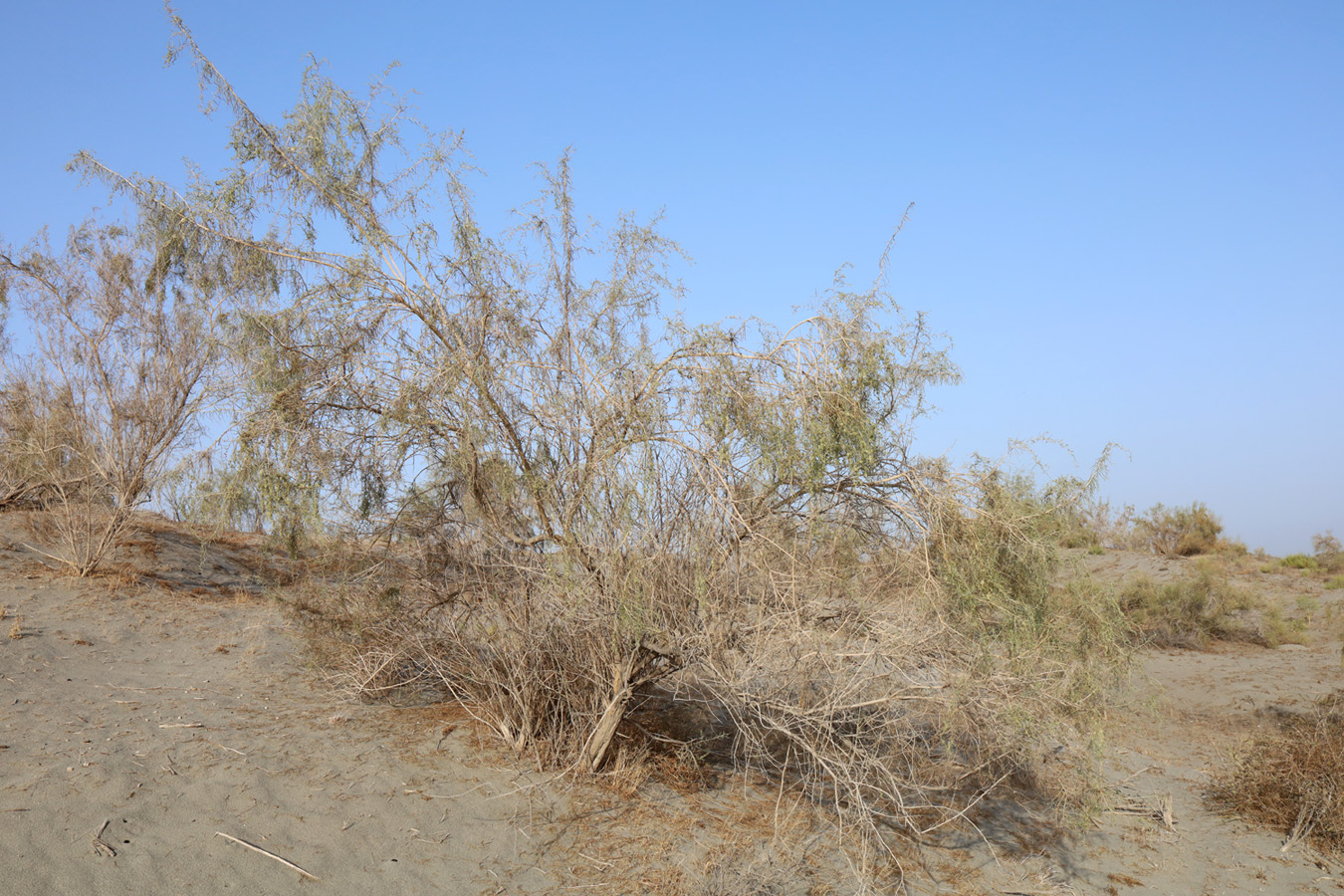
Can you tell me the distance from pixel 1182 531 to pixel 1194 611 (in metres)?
8.61

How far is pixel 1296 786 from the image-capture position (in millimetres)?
8141

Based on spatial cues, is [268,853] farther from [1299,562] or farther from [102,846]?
[1299,562]

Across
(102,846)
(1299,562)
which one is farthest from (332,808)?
(1299,562)

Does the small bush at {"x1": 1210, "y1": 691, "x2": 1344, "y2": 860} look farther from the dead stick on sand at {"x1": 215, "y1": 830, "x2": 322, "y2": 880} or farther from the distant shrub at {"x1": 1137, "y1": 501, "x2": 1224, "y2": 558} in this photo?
the distant shrub at {"x1": 1137, "y1": 501, "x2": 1224, "y2": 558}

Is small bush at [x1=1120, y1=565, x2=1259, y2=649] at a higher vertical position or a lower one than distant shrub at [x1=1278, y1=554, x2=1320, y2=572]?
lower

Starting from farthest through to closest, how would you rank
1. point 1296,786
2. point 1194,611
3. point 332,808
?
point 1194,611, point 1296,786, point 332,808

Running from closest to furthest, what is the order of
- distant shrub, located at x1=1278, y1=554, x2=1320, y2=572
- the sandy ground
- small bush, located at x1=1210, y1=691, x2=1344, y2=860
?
the sandy ground < small bush, located at x1=1210, y1=691, x2=1344, y2=860 < distant shrub, located at x1=1278, y1=554, x2=1320, y2=572

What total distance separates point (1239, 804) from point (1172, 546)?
1745 cm

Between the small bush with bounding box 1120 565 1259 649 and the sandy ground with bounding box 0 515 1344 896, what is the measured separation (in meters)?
6.69

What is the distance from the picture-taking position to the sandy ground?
5.17 m

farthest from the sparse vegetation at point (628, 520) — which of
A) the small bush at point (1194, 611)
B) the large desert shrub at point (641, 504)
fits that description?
the small bush at point (1194, 611)

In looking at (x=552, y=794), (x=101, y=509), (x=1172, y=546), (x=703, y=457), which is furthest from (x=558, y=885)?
(x=1172, y=546)

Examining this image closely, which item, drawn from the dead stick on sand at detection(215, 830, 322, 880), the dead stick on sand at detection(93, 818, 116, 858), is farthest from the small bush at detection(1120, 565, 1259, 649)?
the dead stick on sand at detection(93, 818, 116, 858)

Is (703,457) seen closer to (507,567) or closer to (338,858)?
(507,567)
